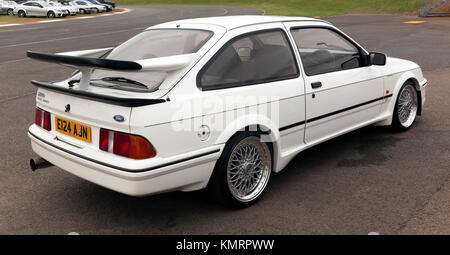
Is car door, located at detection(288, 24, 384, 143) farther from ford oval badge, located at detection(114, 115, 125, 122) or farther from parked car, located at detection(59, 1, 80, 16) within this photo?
parked car, located at detection(59, 1, 80, 16)

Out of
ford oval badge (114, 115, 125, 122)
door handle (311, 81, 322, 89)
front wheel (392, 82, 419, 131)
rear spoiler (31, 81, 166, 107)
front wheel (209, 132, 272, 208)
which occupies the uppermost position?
door handle (311, 81, 322, 89)

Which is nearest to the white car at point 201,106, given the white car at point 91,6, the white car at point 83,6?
the white car at point 83,6

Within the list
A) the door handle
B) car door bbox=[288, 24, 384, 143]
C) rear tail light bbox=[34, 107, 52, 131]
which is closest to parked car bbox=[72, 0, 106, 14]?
car door bbox=[288, 24, 384, 143]

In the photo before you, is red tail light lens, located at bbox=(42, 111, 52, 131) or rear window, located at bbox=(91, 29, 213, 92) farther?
red tail light lens, located at bbox=(42, 111, 52, 131)

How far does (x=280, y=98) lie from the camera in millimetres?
4074

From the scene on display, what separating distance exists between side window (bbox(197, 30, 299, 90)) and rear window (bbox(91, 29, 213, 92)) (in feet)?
0.78

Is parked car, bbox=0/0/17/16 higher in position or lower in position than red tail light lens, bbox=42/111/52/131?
higher

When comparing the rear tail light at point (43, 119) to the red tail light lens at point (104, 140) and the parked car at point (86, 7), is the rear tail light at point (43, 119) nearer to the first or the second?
the red tail light lens at point (104, 140)

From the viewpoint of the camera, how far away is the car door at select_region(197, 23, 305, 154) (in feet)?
12.1

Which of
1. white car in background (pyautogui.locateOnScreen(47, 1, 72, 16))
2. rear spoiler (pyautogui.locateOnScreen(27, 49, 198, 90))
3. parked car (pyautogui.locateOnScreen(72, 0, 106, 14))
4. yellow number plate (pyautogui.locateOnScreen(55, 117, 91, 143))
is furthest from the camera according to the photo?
parked car (pyautogui.locateOnScreen(72, 0, 106, 14))

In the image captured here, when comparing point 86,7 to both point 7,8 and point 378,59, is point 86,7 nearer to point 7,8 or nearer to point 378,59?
point 7,8

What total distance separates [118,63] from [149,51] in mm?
1087
